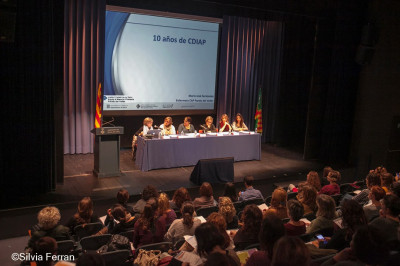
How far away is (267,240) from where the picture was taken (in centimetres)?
252

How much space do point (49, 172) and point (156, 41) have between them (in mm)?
4280

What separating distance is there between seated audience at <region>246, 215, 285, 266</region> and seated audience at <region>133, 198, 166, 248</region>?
1323mm

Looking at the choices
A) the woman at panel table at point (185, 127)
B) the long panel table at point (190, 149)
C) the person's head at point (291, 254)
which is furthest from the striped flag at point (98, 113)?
the person's head at point (291, 254)

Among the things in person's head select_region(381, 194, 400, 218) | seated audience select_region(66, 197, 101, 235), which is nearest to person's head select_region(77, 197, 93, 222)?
seated audience select_region(66, 197, 101, 235)

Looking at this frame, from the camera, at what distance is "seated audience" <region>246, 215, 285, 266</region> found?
242 cm

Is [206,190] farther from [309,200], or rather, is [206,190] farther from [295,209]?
[295,209]

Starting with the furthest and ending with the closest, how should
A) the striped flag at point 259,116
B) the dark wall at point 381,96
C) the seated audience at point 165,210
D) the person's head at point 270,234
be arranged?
the striped flag at point 259,116 < the dark wall at point 381,96 < the seated audience at point 165,210 < the person's head at point 270,234

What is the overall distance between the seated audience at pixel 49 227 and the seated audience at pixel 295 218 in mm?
2008

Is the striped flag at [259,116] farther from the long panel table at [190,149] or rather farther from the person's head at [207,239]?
the person's head at [207,239]

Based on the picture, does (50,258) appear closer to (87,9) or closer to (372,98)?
(87,9)

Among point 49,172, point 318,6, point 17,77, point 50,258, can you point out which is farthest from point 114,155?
point 318,6

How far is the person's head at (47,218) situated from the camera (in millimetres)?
3455

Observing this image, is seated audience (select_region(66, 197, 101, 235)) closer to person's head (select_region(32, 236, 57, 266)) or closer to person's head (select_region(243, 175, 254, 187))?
person's head (select_region(32, 236, 57, 266))

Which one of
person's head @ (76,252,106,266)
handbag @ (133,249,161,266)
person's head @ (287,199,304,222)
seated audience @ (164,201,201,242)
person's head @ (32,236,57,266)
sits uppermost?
person's head @ (76,252,106,266)
